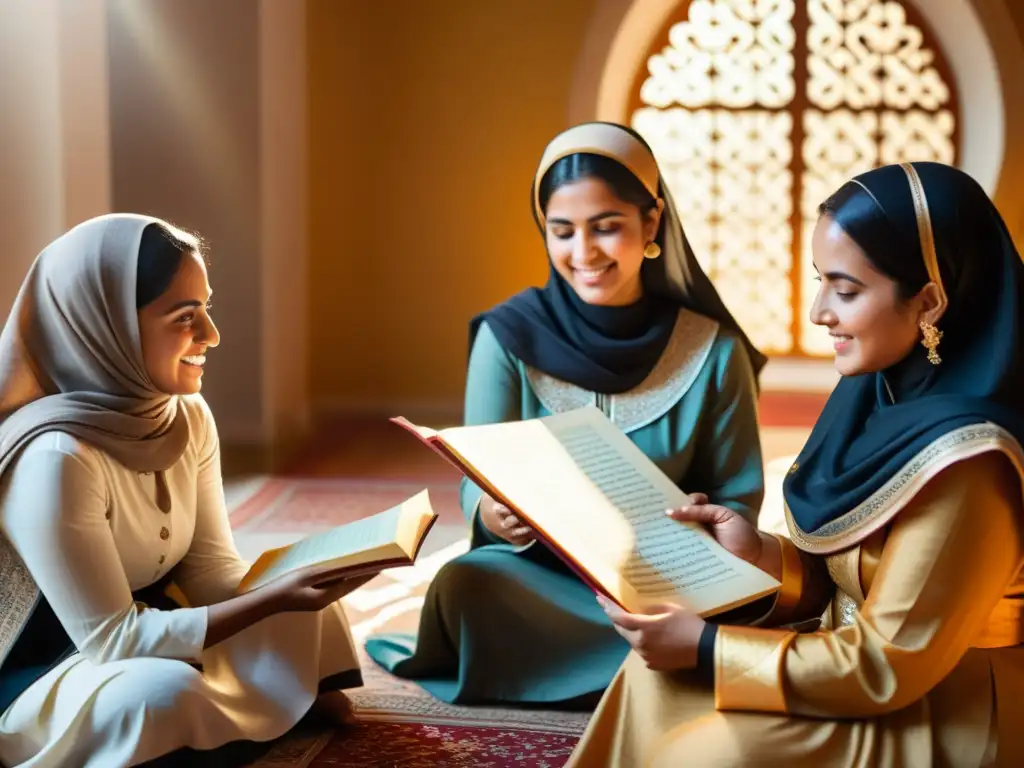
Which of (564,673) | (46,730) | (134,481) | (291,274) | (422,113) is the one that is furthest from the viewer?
(422,113)

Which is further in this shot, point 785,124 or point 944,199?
point 785,124

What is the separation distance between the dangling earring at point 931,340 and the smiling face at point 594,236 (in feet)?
3.10

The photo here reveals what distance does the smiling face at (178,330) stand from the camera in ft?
6.02

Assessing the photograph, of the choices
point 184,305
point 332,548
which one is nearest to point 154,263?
point 184,305

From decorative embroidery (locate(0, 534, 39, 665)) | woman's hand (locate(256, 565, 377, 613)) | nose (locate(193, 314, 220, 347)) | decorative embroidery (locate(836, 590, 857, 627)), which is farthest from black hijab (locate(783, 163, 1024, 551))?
decorative embroidery (locate(0, 534, 39, 665))

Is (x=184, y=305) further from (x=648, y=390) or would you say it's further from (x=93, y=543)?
(x=648, y=390)

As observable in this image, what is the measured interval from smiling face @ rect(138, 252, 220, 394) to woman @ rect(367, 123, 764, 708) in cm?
70

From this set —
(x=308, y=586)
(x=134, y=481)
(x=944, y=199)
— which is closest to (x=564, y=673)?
(x=308, y=586)

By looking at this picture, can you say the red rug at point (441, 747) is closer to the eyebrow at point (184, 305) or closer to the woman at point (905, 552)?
the woman at point (905, 552)

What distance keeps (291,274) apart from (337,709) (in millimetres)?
3812

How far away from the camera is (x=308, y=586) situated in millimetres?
1805

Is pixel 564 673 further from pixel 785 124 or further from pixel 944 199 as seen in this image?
pixel 785 124

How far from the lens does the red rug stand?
209 centimetres

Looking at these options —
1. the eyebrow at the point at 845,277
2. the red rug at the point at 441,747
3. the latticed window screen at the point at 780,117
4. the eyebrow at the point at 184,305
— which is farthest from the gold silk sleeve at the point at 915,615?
the latticed window screen at the point at 780,117
